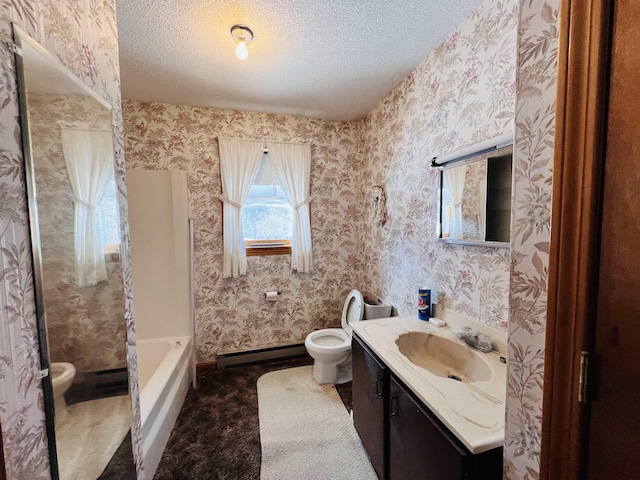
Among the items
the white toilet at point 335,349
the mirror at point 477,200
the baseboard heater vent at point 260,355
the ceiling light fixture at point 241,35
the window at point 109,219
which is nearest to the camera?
the window at point 109,219

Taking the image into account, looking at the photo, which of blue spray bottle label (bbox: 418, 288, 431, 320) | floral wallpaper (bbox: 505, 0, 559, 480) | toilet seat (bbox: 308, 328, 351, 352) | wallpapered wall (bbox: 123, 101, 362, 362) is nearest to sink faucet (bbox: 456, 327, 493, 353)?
blue spray bottle label (bbox: 418, 288, 431, 320)

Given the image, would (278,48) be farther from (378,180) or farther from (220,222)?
(220,222)

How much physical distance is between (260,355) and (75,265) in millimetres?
2197

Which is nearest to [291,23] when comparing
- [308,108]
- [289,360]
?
[308,108]

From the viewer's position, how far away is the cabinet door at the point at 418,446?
0.86 metres

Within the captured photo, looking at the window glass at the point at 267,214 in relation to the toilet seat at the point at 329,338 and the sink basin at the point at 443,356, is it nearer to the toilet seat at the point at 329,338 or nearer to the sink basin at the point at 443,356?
the toilet seat at the point at 329,338

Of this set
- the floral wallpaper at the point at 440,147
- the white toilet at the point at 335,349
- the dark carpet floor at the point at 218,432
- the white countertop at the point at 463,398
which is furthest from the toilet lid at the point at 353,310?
the white countertop at the point at 463,398

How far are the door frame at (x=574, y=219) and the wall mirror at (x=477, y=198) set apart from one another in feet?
2.96

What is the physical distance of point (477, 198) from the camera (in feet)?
4.75

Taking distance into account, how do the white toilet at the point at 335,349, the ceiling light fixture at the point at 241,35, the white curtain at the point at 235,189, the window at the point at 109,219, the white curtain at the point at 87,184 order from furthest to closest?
the white curtain at the point at 235,189, the white toilet at the point at 335,349, the ceiling light fixture at the point at 241,35, the window at the point at 109,219, the white curtain at the point at 87,184

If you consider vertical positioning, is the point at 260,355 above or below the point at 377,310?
below

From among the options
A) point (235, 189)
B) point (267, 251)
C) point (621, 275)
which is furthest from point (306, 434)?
point (235, 189)

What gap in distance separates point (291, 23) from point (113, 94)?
101 centimetres

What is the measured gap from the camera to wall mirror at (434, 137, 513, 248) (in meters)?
1.29
